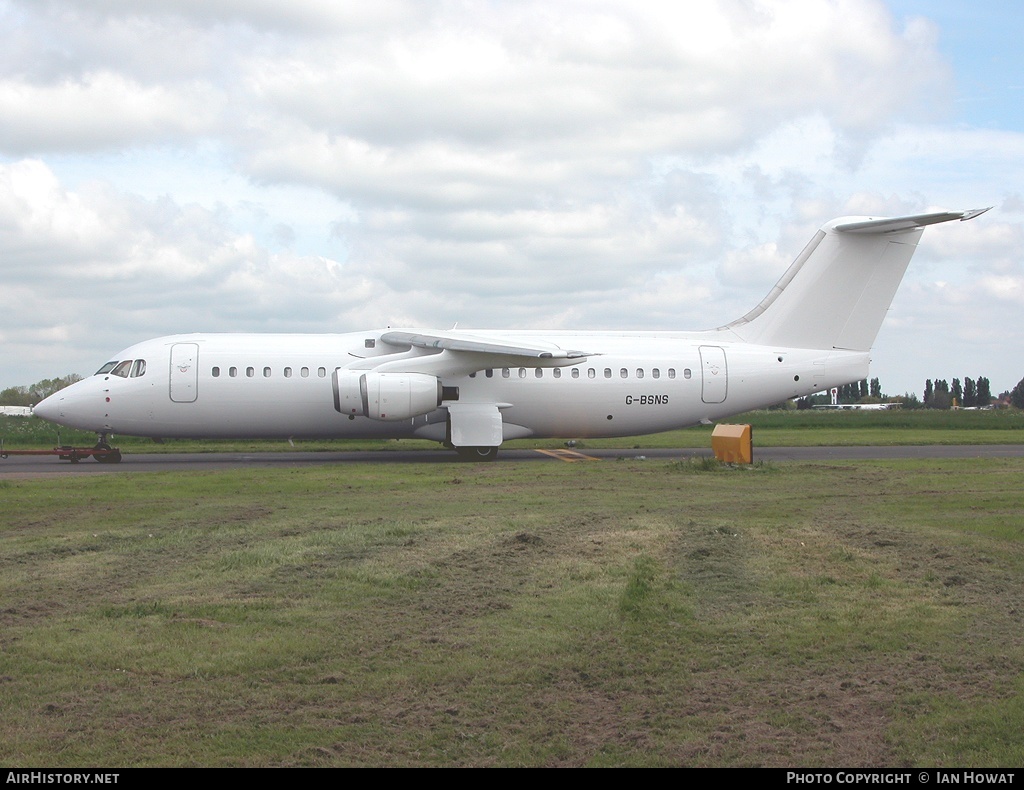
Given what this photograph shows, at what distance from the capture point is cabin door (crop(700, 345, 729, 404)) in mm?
27125

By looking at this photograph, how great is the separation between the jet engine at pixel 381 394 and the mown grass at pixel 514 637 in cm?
973

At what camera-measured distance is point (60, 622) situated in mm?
8078

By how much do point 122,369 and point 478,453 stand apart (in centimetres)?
945

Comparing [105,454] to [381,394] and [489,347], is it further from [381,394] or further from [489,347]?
[489,347]

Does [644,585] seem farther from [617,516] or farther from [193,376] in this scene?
[193,376]

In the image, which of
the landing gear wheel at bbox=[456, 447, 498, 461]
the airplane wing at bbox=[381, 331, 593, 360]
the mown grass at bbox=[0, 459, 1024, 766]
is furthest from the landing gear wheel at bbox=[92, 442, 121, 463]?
the mown grass at bbox=[0, 459, 1024, 766]

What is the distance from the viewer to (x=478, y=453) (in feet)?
86.0

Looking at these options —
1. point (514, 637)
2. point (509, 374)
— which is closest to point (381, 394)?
point (509, 374)

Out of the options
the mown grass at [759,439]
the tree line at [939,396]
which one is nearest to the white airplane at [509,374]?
the mown grass at [759,439]

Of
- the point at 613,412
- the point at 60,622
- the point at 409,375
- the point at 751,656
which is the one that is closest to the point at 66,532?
the point at 60,622

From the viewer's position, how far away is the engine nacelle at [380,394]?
958 inches

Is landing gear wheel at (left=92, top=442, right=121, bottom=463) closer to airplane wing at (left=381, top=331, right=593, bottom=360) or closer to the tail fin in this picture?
airplane wing at (left=381, top=331, right=593, bottom=360)

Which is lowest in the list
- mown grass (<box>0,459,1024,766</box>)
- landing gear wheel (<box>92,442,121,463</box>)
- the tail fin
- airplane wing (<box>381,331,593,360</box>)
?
mown grass (<box>0,459,1024,766</box>)

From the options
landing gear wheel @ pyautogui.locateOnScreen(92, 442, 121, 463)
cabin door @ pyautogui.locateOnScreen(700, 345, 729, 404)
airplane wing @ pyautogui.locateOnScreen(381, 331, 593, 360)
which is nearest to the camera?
airplane wing @ pyautogui.locateOnScreen(381, 331, 593, 360)
